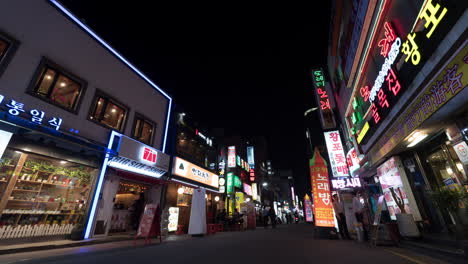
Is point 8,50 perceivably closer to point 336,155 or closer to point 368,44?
point 368,44

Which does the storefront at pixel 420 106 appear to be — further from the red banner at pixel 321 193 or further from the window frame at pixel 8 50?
the window frame at pixel 8 50

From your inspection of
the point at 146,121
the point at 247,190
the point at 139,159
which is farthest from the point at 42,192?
the point at 247,190

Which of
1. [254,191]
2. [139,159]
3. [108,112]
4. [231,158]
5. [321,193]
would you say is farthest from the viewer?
[254,191]

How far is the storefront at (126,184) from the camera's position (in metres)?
8.73

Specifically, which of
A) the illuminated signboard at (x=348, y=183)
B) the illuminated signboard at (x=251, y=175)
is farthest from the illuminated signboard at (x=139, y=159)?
the illuminated signboard at (x=251, y=175)

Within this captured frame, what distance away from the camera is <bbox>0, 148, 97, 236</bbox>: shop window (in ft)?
22.0

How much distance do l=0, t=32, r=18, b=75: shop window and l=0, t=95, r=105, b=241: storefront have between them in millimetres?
1345

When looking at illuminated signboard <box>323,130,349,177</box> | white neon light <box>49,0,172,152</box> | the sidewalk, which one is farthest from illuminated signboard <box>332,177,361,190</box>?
the sidewalk

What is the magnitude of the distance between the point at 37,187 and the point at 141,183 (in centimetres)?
452

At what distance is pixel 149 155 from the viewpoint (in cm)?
1088

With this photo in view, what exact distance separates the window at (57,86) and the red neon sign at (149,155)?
3729 millimetres

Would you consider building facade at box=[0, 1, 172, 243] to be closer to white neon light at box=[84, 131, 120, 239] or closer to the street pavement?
white neon light at box=[84, 131, 120, 239]

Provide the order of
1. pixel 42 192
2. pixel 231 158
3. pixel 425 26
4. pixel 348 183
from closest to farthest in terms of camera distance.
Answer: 1. pixel 425 26
2. pixel 42 192
3. pixel 348 183
4. pixel 231 158

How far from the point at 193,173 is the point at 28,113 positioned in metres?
9.67
